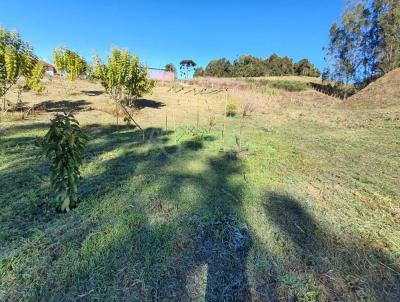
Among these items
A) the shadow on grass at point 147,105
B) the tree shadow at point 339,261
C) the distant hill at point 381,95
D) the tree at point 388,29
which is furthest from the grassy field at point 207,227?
the tree at point 388,29

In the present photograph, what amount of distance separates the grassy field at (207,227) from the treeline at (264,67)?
45939 mm

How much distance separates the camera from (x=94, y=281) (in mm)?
2457

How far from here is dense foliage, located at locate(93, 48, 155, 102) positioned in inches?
485

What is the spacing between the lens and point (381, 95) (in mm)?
14211

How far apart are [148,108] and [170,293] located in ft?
41.4

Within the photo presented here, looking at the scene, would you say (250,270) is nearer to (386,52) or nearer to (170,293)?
(170,293)

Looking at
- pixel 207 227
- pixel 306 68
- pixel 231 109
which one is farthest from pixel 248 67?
pixel 207 227

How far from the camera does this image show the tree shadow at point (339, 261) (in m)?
2.47

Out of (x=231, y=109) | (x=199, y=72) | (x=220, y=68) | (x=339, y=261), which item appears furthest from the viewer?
(x=199, y=72)

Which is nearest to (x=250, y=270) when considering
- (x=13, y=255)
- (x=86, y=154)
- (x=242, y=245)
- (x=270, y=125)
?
(x=242, y=245)

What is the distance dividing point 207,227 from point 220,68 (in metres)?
52.8

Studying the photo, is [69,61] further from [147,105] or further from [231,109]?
[231,109]

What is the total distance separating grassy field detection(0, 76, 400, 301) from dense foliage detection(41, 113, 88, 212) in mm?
303

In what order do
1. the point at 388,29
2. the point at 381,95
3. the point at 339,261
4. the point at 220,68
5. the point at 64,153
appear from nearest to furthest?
the point at 339,261 → the point at 64,153 → the point at 381,95 → the point at 388,29 → the point at 220,68
